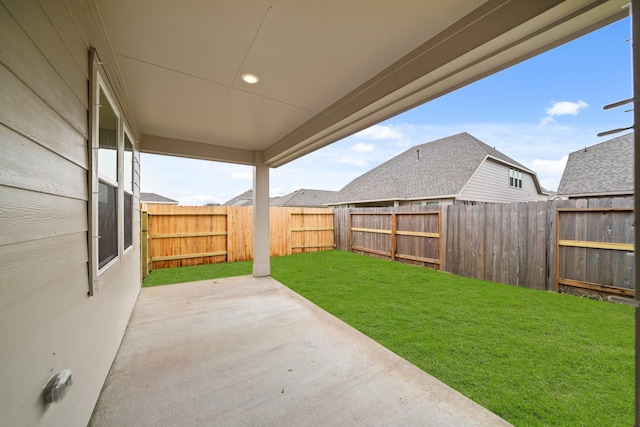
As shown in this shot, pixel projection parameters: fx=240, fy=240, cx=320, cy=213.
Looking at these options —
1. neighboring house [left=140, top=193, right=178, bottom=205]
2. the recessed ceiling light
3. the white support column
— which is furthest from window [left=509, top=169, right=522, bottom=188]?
neighboring house [left=140, top=193, right=178, bottom=205]

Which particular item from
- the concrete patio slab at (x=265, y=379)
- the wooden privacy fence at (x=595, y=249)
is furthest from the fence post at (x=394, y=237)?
the concrete patio slab at (x=265, y=379)

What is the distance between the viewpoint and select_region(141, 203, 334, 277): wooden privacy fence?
5605 millimetres

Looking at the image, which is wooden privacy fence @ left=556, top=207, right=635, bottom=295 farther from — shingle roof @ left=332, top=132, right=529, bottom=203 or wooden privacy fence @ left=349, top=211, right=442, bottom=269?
shingle roof @ left=332, top=132, right=529, bottom=203

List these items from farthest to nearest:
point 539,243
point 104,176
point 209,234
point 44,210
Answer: point 209,234, point 539,243, point 104,176, point 44,210

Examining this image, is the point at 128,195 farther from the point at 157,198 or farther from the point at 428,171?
the point at 157,198

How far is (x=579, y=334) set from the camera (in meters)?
2.49

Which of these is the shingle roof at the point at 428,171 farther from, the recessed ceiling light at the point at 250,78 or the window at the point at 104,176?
the window at the point at 104,176

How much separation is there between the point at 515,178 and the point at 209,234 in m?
13.1

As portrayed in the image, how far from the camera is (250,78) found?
2225 millimetres

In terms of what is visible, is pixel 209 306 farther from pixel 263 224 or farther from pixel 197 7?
pixel 197 7

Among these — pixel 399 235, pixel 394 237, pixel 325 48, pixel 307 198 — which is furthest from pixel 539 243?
pixel 307 198

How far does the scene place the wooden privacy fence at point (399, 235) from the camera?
5.65 metres

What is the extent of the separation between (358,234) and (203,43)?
668cm

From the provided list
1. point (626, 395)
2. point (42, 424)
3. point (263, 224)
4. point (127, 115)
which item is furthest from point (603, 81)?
point (42, 424)
